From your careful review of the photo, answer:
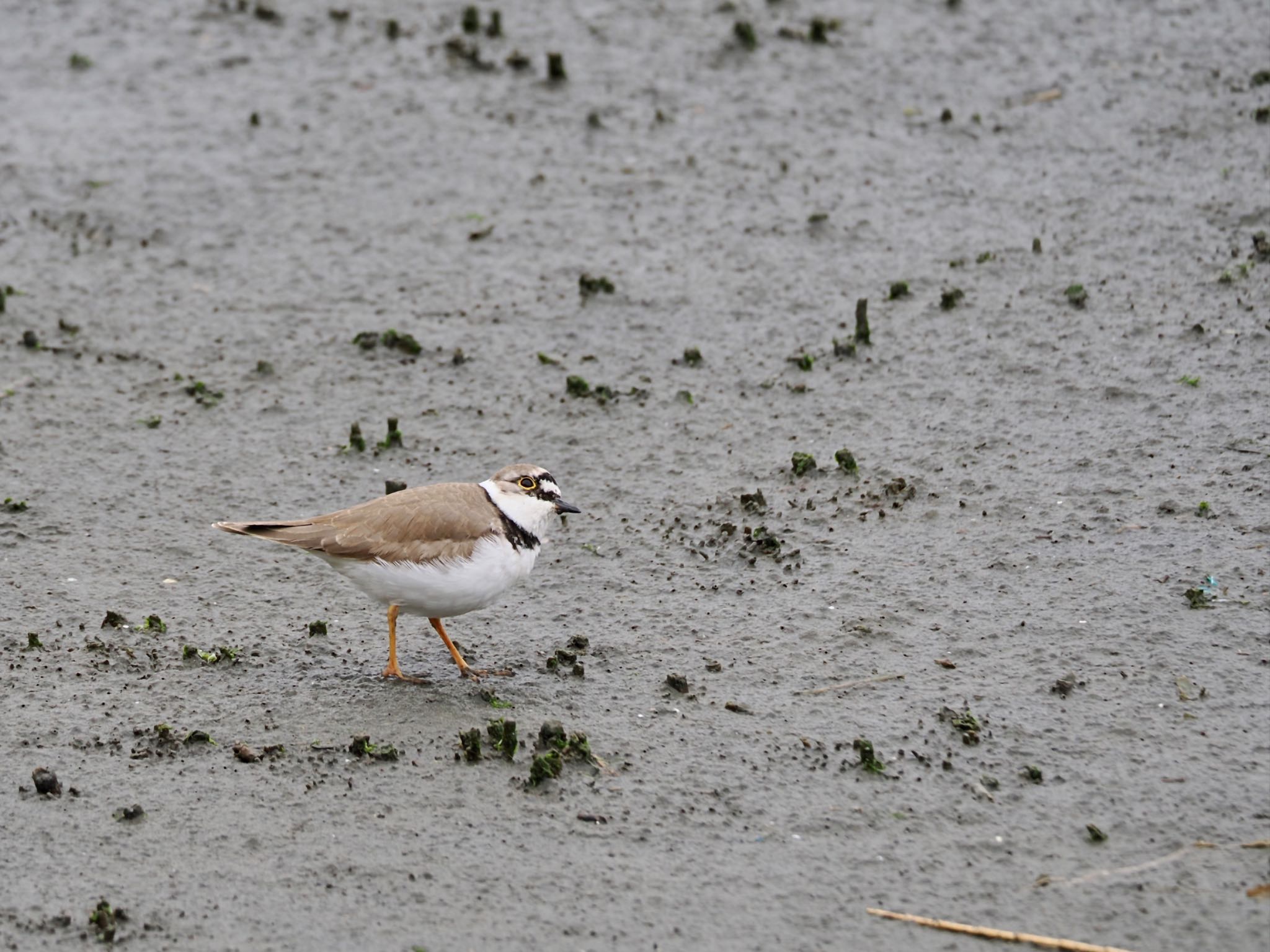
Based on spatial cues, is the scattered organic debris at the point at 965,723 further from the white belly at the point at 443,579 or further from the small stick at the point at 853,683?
the white belly at the point at 443,579

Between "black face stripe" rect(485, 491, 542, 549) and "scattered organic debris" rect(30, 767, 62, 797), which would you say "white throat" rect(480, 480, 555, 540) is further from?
"scattered organic debris" rect(30, 767, 62, 797)

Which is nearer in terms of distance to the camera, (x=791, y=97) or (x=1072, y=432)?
(x=1072, y=432)

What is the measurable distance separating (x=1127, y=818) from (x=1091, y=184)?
6.55 meters

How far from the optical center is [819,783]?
241 inches

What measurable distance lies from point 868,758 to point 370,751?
84.7 inches

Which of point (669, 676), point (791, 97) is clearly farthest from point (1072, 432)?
point (791, 97)

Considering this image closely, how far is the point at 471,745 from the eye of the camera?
6.34 m

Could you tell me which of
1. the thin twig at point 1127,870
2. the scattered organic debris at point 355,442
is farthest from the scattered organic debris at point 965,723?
the scattered organic debris at point 355,442

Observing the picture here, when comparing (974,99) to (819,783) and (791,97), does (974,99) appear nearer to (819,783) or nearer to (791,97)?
(791,97)

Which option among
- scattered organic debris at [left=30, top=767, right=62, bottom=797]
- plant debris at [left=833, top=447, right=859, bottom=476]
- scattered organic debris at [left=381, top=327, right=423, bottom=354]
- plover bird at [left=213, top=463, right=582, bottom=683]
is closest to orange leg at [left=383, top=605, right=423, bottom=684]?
plover bird at [left=213, top=463, right=582, bottom=683]

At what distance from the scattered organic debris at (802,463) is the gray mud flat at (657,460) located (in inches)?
5.6

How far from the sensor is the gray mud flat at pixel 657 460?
18.8ft

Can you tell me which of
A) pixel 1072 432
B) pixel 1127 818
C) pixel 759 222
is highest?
pixel 759 222

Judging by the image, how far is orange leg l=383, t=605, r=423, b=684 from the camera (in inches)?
279
